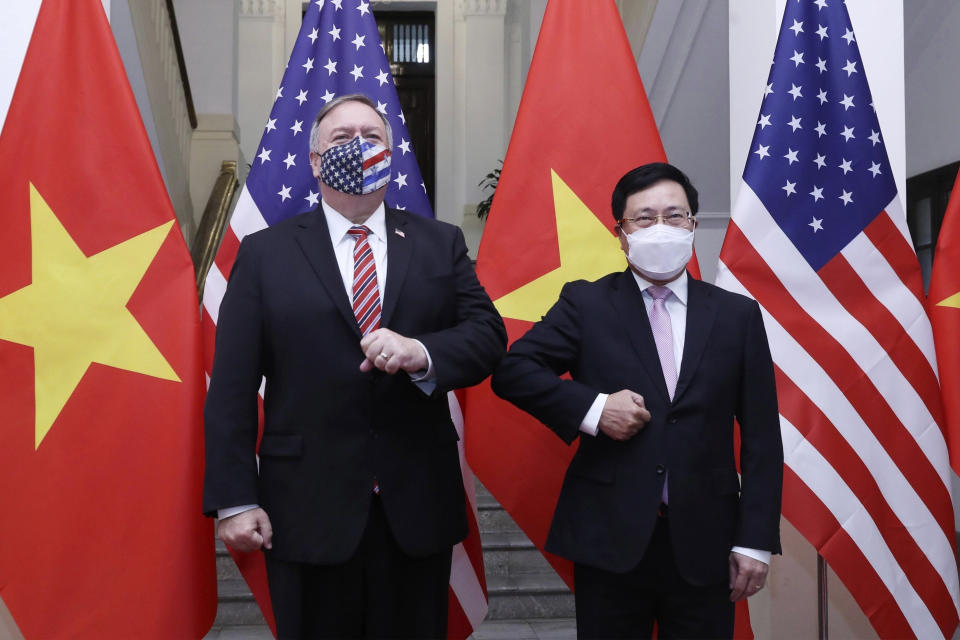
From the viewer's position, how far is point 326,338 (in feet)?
5.86

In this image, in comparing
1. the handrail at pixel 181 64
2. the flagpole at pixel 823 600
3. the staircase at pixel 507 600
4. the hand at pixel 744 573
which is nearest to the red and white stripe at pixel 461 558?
the hand at pixel 744 573

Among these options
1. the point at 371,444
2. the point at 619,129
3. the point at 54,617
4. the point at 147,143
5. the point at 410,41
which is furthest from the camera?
the point at 410,41

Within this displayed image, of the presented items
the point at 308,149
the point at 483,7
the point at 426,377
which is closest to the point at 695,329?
the point at 426,377

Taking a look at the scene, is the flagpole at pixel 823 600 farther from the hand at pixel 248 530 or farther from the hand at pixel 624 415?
the hand at pixel 248 530

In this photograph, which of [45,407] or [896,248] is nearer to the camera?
[45,407]

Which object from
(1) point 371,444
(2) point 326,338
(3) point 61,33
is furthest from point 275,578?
(3) point 61,33

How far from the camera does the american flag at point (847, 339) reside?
92.0 inches

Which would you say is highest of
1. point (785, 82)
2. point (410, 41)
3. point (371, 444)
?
point (410, 41)

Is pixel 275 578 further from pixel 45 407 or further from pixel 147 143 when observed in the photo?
pixel 147 143

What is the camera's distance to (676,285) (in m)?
1.93

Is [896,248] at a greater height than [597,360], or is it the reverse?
[896,248]

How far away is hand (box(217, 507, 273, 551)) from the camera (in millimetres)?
1699

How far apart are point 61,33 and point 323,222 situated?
40.6 inches

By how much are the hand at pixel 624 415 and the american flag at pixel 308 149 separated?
31.9 inches
